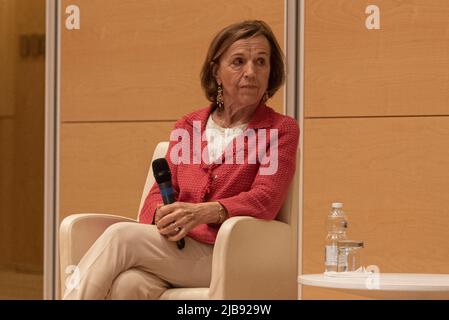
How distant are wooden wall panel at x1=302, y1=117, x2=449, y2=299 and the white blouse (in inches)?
34.7

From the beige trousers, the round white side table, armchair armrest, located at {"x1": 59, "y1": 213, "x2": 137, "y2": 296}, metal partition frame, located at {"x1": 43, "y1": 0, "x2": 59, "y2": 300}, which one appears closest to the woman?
the beige trousers

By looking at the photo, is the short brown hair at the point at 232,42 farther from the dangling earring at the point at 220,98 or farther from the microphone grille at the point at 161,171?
the microphone grille at the point at 161,171

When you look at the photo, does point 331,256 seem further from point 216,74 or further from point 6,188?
point 6,188

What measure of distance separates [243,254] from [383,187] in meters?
1.32

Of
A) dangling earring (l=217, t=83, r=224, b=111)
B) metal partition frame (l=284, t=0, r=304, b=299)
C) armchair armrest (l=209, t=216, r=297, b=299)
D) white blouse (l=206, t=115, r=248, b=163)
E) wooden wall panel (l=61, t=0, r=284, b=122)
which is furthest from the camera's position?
wooden wall panel (l=61, t=0, r=284, b=122)

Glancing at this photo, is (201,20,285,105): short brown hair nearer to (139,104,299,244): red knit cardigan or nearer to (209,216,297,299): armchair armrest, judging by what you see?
(139,104,299,244): red knit cardigan

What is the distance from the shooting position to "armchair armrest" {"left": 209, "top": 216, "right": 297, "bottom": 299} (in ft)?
8.93

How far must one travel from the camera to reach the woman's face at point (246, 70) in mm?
3180

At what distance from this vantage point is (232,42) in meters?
3.19

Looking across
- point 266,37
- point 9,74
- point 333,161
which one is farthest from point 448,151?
point 9,74

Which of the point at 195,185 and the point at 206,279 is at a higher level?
the point at 195,185

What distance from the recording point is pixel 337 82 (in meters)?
3.97
